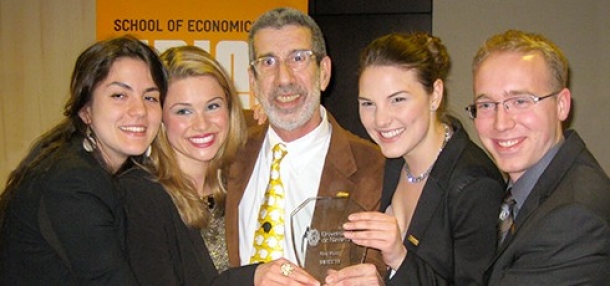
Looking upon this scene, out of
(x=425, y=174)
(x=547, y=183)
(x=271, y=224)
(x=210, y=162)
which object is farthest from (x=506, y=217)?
(x=210, y=162)

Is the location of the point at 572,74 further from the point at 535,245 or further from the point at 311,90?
the point at 535,245

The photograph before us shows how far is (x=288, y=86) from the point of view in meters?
2.93

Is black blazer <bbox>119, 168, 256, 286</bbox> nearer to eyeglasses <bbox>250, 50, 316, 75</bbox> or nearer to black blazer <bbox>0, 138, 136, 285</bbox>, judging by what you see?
black blazer <bbox>0, 138, 136, 285</bbox>

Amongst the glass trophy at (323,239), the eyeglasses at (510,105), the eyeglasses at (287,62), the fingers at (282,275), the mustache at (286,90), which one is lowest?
the fingers at (282,275)

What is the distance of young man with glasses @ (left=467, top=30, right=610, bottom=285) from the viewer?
1.78 metres

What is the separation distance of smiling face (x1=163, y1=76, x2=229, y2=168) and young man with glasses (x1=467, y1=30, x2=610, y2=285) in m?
1.07

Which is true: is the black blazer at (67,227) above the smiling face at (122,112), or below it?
below

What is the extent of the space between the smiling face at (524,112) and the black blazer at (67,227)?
1.26 metres

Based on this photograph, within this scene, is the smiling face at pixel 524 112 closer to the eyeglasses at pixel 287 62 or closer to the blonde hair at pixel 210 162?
the eyeglasses at pixel 287 62

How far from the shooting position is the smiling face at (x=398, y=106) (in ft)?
8.02

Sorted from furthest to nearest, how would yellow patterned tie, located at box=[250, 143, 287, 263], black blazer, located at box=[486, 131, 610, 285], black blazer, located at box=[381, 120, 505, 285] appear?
1. yellow patterned tie, located at box=[250, 143, 287, 263]
2. black blazer, located at box=[381, 120, 505, 285]
3. black blazer, located at box=[486, 131, 610, 285]

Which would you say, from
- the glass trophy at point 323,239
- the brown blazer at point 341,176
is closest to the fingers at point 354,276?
the glass trophy at point 323,239

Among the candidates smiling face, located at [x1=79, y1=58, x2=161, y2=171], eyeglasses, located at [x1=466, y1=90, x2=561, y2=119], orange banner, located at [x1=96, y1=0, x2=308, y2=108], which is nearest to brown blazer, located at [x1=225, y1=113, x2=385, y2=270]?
smiling face, located at [x1=79, y1=58, x2=161, y2=171]

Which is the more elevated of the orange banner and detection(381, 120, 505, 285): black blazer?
the orange banner
